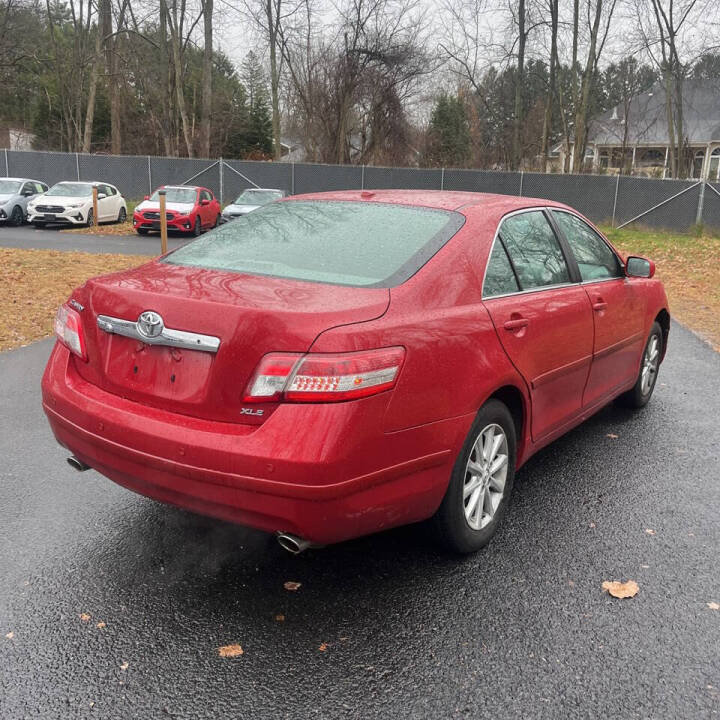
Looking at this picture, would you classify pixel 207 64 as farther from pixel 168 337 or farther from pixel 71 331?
pixel 168 337

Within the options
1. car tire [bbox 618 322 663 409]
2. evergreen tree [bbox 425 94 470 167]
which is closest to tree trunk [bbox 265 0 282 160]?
evergreen tree [bbox 425 94 470 167]

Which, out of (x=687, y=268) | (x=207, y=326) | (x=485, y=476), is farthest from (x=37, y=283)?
(x=687, y=268)

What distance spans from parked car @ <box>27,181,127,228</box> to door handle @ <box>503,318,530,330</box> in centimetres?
2152

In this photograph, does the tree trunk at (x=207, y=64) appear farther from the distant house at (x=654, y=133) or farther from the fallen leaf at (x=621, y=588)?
the fallen leaf at (x=621, y=588)

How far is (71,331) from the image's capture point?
3.34 m

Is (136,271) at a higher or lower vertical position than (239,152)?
lower

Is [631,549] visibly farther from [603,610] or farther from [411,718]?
[411,718]

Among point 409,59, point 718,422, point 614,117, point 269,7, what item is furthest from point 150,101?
point 718,422

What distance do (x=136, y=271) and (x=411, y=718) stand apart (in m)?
2.21

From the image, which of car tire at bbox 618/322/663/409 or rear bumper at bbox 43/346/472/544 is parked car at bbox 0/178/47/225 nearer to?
car tire at bbox 618/322/663/409

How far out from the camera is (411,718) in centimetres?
243

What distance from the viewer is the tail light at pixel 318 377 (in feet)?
8.74

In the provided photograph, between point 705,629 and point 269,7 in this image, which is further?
point 269,7

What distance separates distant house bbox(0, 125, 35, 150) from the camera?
5330 cm
